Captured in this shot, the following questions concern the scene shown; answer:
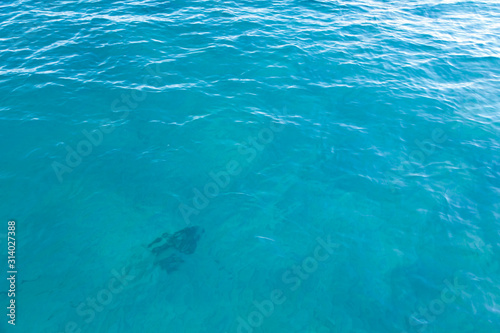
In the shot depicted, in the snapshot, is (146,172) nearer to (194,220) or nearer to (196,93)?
(194,220)

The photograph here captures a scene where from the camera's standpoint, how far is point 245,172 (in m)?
27.2

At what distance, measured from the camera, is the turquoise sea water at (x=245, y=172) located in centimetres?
2028

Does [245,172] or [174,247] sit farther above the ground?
[245,172]

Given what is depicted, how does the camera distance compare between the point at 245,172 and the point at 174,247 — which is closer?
the point at 174,247

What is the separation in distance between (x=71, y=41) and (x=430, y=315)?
4024 cm

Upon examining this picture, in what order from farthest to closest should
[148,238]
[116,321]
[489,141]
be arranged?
[489,141] → [148,238] → [116,321]

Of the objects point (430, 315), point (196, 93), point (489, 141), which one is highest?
point (196, 93)

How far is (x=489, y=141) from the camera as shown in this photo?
2972 centimetres

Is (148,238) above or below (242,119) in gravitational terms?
below

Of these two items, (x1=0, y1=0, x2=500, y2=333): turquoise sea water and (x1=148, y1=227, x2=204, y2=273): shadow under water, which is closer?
(x1=0, y1=0, x2=500, y2=333): turquoise sea water

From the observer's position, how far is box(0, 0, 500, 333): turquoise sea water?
2028 centimetres

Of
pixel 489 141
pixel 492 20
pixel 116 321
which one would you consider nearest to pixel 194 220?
pixel 116 321

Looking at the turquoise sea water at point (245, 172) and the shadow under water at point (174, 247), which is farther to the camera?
the shadow under water at point (174, 247)

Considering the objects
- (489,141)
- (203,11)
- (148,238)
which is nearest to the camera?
(148,238)
